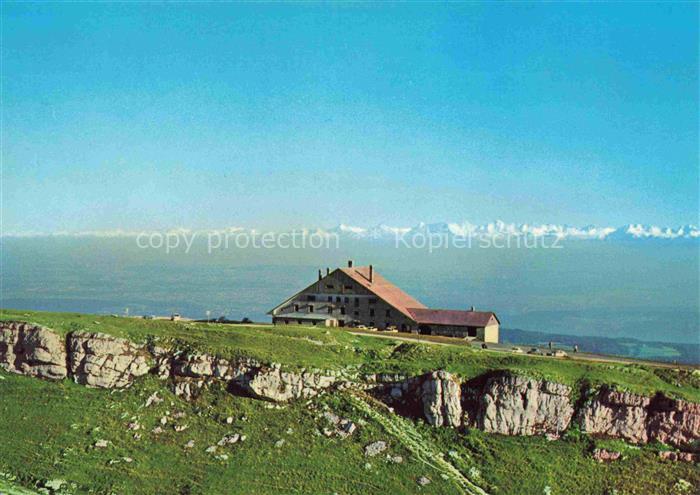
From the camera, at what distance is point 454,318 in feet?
235

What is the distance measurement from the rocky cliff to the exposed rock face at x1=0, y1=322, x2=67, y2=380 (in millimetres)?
77

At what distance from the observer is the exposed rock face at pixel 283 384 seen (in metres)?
48.1

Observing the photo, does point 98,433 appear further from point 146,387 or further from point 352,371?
point 352,371

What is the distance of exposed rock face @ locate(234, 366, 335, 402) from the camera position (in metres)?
48.1

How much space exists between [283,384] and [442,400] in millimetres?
10854

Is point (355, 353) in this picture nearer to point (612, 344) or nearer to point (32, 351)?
point (32, 351)

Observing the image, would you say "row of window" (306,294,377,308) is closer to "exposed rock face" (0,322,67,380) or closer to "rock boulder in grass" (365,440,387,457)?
"exposed rock face" (0,322,67,380)

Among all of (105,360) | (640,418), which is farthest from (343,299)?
(640,418)

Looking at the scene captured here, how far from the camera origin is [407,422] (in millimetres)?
46062

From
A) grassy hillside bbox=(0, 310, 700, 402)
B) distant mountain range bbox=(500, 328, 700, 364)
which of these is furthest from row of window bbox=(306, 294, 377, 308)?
distant mountain range bbox=(500, 328, 700, 364)

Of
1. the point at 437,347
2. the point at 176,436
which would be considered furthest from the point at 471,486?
the point at 176,436

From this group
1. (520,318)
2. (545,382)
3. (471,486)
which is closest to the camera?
(471,486)

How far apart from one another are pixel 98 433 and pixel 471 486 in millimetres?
24321

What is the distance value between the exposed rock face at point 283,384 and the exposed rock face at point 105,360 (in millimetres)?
9414
